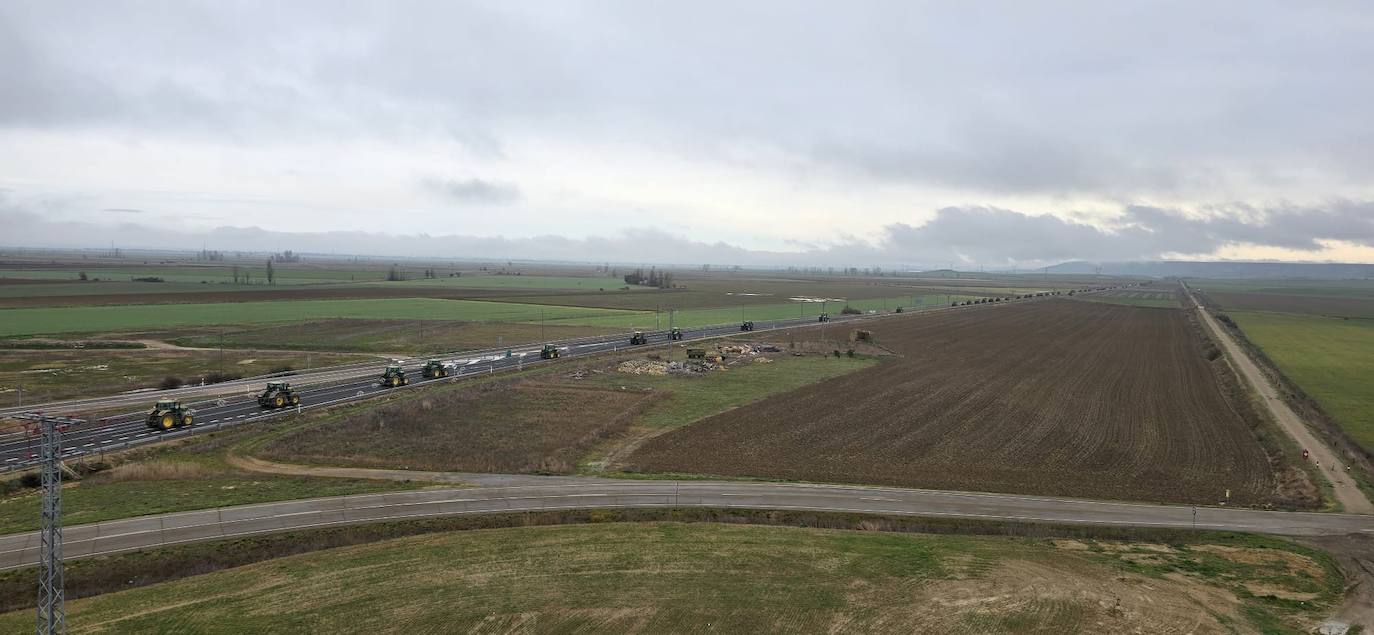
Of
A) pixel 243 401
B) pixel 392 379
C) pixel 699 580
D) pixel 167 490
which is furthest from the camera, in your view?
pixel 392 379

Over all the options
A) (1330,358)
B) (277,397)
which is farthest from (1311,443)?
(277,397)

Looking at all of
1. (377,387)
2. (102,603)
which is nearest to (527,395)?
(377,387)

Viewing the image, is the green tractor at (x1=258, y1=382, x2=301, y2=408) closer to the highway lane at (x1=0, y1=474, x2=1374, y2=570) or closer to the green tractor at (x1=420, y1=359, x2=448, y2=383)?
the green tractor at (x1=420, y1=359, x2=448, y2=383)

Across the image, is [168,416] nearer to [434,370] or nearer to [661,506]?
[434,370]

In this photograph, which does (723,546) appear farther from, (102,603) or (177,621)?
(102,603)

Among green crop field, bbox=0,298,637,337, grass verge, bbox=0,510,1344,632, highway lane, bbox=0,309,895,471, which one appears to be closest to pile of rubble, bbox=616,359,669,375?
highway lane, bbox=0,309,895,471

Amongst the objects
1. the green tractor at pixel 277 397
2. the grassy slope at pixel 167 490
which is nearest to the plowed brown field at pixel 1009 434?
the grassy slope at pixel 167 490
